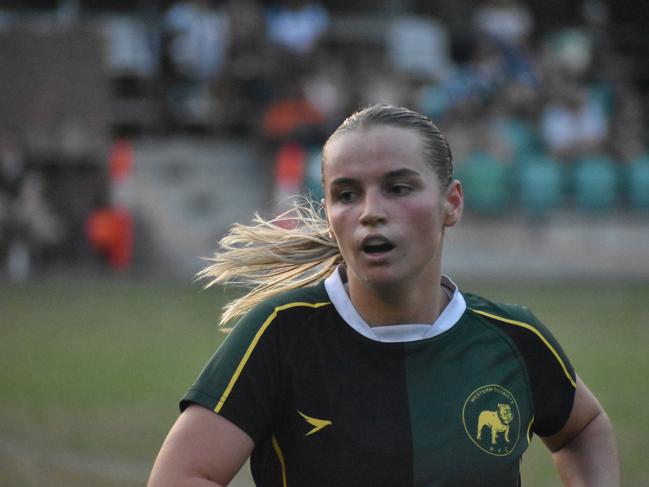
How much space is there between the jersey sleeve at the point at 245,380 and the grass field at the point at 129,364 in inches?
155

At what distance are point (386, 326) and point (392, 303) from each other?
0.07 m

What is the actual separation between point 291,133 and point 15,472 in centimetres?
1252

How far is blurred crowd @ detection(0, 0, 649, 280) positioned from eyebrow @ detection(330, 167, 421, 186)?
15.1 metres

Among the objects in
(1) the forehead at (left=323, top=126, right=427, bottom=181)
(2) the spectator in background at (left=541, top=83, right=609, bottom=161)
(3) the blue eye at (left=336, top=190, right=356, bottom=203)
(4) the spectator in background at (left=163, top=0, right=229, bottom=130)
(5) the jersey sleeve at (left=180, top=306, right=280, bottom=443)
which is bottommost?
(5) the jersey sleeve at (left=180, top=306, right=280, bottom=443)

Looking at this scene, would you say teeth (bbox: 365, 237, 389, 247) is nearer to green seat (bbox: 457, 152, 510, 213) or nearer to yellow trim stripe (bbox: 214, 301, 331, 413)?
yellow trim stripe (bbox: 214, 301, 331, 413)

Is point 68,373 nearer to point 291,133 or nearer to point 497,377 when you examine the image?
point 497,377

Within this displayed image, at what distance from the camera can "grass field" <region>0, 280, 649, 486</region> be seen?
7.65 m

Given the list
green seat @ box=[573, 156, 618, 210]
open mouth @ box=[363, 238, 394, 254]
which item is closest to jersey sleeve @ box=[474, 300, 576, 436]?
open mouth @ box=[363, 238, 394, 254]

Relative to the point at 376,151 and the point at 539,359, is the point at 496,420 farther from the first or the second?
the point at 376,151

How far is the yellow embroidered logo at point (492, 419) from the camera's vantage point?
134 inches

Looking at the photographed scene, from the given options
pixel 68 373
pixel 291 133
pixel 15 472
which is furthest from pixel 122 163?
pixel 15 472

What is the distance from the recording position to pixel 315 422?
10.8ft

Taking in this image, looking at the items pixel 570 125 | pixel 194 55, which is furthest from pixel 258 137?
pixel 570 125

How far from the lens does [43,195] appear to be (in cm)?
1923
